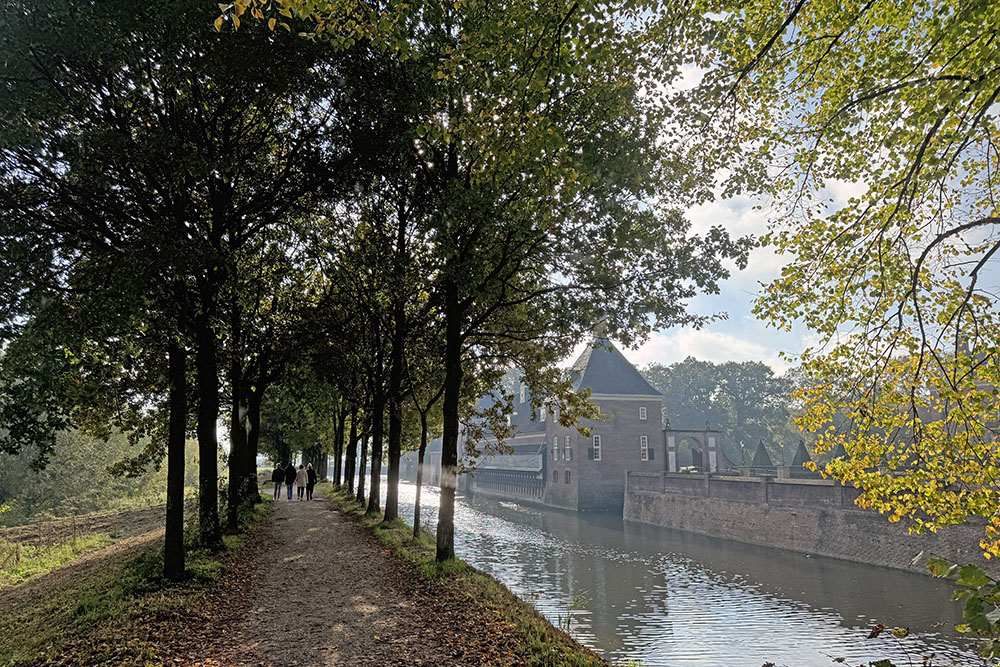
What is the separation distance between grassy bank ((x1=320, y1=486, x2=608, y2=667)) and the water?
214 centimetres

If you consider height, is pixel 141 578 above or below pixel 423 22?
below

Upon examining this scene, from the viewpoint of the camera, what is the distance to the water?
15023 millimetres

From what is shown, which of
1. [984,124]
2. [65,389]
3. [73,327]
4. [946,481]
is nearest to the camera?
[984,124]

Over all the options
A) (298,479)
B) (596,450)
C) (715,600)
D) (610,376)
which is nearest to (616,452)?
(596,450)

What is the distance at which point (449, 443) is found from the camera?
40.4 feet

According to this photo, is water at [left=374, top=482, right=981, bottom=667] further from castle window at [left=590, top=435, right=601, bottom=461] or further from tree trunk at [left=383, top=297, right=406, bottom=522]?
castle window at [left=590, top=435, right=601, bottom=461]

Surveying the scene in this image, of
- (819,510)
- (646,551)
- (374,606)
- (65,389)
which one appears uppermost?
(65,389)

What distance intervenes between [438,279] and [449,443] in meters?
3.39

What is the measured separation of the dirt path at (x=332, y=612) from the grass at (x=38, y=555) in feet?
24.1

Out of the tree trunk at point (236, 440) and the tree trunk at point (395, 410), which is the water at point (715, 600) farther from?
the tree trunk at point (236, 440)

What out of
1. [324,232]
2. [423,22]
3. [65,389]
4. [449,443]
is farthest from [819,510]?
[65,389]

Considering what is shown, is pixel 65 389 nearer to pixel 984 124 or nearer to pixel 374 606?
pixel 374 606

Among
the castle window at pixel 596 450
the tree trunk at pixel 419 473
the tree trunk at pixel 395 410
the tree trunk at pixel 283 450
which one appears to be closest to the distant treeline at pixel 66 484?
the tree trunk at pixel 283 450

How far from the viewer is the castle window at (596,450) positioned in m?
53.5
